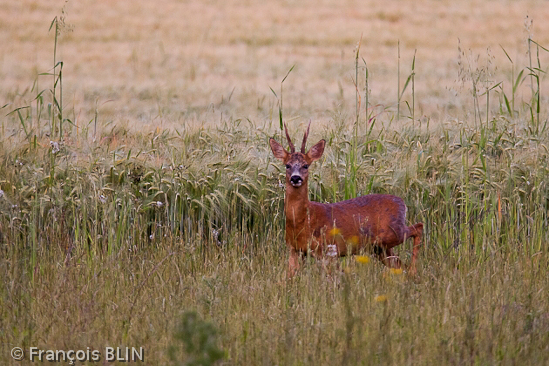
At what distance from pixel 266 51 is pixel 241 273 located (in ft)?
52.4

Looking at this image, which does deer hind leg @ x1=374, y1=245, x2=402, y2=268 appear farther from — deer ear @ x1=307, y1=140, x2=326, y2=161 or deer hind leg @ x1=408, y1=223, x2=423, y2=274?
deer ear @ x1=307, y1=140, x2=326, y2=161

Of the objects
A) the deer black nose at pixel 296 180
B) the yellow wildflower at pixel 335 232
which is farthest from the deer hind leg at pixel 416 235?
the deer black nose at pixel 296 180

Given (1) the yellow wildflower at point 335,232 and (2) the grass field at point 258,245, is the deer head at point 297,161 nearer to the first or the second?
(1) the yellow wildflower at point 335,232

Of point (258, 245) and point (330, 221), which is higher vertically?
point (330, 221)

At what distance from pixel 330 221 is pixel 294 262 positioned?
1.02 ft

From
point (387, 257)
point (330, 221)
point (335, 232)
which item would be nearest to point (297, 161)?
point (330, 221)

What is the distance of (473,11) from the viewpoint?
25.5 metres

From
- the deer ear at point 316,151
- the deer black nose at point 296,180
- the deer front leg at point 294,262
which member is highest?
the deer ear at point 316,151

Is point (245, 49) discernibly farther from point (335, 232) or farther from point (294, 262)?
point (335, 232)

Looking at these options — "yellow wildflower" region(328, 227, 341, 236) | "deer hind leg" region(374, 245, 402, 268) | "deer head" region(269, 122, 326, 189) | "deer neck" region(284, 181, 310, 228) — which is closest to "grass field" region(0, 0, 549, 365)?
"deer hind leg" region(374, 245, 402, 268)

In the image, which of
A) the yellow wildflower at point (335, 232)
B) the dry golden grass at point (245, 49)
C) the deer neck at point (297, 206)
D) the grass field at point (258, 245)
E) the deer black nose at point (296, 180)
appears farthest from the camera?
the dry golden grass at point (245, 49)

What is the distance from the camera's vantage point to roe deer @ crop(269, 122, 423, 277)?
407 centimetres

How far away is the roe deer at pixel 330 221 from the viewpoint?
4.07 m

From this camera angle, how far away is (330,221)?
4.13 meters
